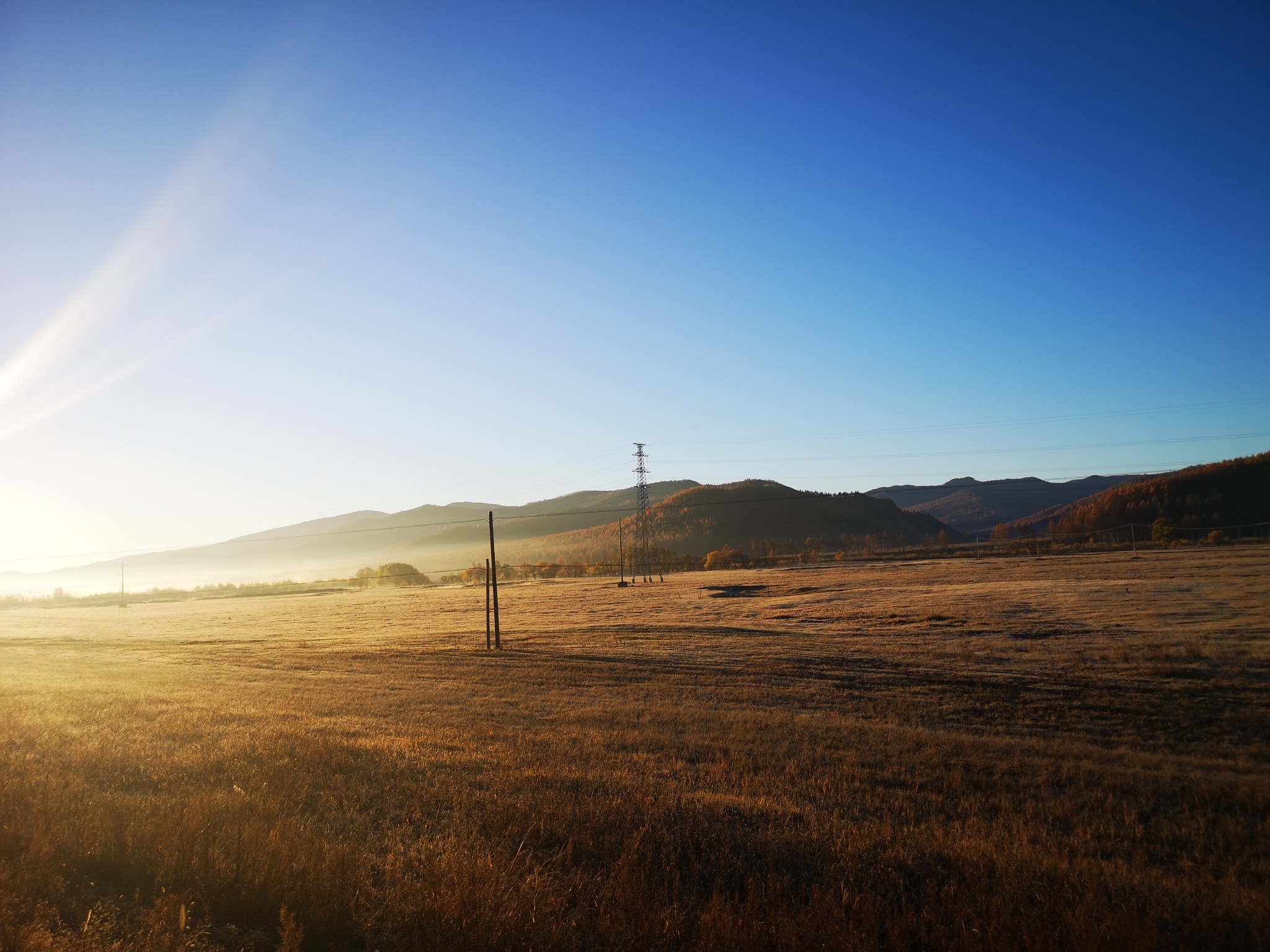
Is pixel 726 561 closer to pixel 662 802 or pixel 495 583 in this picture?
pixel 495 583

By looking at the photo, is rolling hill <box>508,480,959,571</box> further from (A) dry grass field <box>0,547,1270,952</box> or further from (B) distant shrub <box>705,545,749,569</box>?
(A) dry grass field <box>0,547,1270,952</box>

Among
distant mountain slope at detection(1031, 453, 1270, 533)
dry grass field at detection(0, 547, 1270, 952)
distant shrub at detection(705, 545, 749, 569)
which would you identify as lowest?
distant shrub at detection(705, 545, 749, 569)

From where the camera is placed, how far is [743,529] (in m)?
171

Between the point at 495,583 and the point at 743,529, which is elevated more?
the point at 743,529

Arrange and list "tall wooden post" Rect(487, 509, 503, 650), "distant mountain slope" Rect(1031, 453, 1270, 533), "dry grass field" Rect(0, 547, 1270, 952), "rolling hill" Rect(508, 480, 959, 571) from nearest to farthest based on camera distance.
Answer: "dry grass field" Rect(0, 547, 1270, 952) < "tall wooden post" Rect(487, 509, 503, 650) < "distant mountain slope" Rect(1031, 453, 1270, 533) < "rolling hill" Rect(508, 480, 959, 571)

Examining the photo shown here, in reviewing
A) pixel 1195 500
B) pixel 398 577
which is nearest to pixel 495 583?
pixel 398 577

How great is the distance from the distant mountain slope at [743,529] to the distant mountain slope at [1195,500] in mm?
45260

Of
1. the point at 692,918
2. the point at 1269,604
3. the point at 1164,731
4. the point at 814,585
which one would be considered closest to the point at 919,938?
the point at 692,918

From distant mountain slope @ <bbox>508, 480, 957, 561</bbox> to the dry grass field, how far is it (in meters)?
129

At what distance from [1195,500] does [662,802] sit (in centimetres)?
13840

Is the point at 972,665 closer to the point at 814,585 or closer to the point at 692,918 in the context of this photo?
the point at 692,918

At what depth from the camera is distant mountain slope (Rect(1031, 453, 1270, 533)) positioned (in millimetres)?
106062

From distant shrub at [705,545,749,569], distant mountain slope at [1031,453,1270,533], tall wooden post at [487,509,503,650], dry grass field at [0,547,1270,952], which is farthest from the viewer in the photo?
distant shrub at [705,545,749,569]

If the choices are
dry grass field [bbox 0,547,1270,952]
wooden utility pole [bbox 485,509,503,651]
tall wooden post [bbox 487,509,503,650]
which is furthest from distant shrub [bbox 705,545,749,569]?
dry grass field [bbox 0,547,1270,952]
